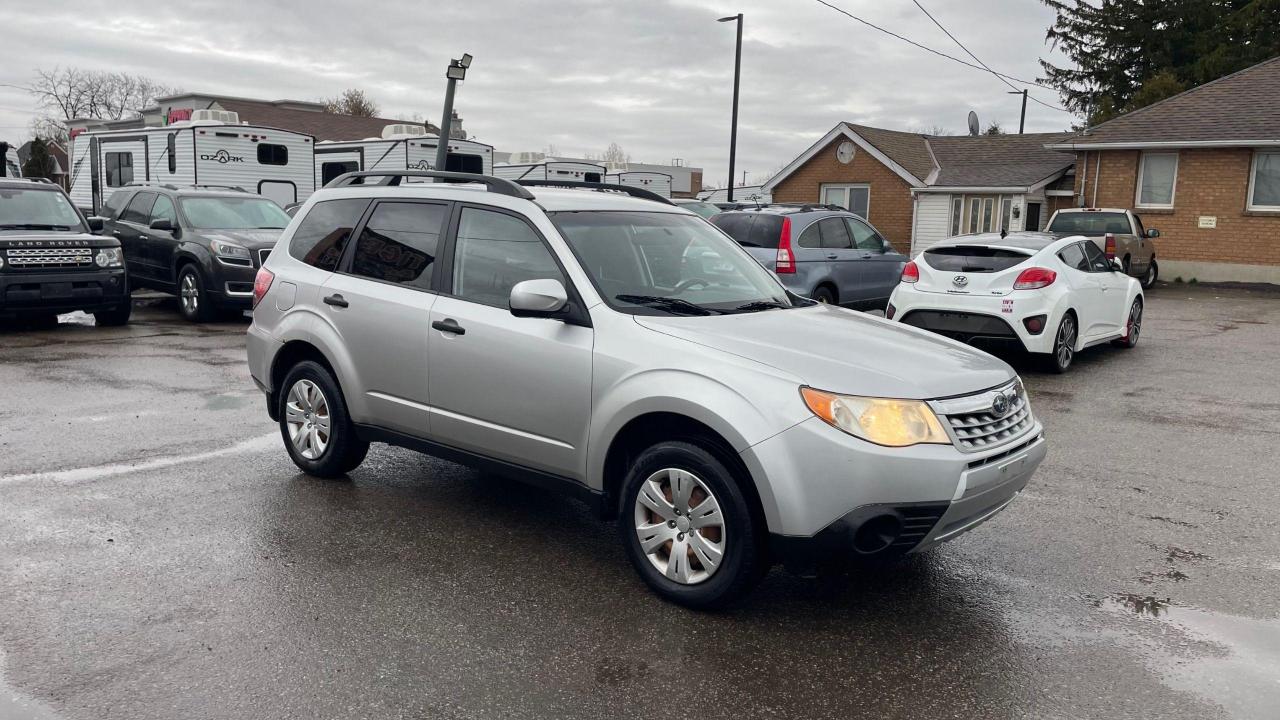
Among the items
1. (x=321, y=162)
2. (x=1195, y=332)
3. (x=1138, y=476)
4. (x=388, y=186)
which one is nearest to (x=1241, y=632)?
(x=1138, y=476)

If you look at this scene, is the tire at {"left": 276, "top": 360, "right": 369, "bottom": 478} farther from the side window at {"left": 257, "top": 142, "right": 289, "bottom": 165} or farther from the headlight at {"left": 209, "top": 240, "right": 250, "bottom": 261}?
the side window at {"left": 257, "top": 142, "right": 289, "bottom": 165}

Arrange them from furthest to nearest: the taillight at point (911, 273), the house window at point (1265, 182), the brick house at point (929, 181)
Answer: the brick house at point (929, 181)
the house window at point (1265, 182)
the taillight at point (911, 273)

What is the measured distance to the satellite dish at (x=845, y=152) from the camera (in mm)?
34188

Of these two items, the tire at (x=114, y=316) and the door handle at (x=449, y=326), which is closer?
the door handle at (x=449, y=326)

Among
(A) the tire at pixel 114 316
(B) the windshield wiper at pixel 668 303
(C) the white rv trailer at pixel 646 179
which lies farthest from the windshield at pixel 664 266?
(C) the white rv trailer at pixel 646 179

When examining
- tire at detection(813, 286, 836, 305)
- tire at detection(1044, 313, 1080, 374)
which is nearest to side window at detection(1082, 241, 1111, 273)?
tire at detection(1044, 313, 1080, 374)

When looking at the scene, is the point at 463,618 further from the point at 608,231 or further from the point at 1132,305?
the point at 1132,305

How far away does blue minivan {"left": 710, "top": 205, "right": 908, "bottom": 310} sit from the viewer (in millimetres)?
12680

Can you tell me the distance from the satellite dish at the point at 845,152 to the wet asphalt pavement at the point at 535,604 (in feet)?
92.9

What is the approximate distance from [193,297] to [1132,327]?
39.7ft

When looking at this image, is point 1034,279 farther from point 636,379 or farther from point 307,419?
point 307,419

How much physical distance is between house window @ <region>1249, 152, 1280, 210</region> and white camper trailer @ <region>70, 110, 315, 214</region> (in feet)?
69.0

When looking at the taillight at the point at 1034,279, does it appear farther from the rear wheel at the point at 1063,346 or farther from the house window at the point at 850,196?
the house window at the point at 850,196

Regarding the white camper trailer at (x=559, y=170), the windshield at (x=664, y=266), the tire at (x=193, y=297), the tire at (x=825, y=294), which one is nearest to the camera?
the windshield at (x=664, y=266)
